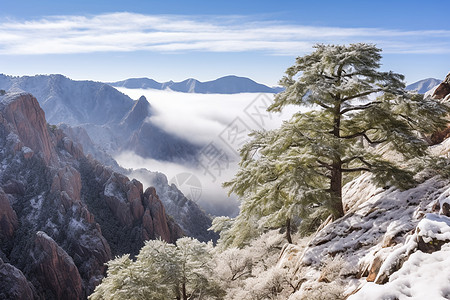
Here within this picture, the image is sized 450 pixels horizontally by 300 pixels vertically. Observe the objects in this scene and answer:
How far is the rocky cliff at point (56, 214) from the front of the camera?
74188 mm

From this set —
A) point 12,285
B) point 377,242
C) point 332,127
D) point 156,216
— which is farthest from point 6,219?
point 377,242

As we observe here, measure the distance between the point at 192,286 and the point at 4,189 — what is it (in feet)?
314

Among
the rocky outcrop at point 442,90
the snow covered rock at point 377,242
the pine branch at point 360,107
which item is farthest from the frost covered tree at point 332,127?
the rocky outcrop at point 442,90

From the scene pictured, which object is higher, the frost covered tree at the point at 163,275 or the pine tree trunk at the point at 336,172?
the pine tree trunk at the point at 336,172

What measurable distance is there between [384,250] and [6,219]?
9900 cm

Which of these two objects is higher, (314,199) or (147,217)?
(314,199)

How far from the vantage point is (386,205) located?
40.8ft

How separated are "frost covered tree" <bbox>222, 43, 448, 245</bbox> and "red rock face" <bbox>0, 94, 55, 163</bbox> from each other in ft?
388

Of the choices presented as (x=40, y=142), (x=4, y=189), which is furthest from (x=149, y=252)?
(x=40, y=142)

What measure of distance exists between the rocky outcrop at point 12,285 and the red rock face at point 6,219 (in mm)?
22957

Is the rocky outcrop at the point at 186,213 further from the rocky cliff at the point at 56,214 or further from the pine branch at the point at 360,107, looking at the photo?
the pine branch at the point at 360,107

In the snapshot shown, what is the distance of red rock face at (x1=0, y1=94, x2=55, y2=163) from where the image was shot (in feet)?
374

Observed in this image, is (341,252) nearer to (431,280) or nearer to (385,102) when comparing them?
(431,280)

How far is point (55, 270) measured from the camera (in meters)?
73.8
